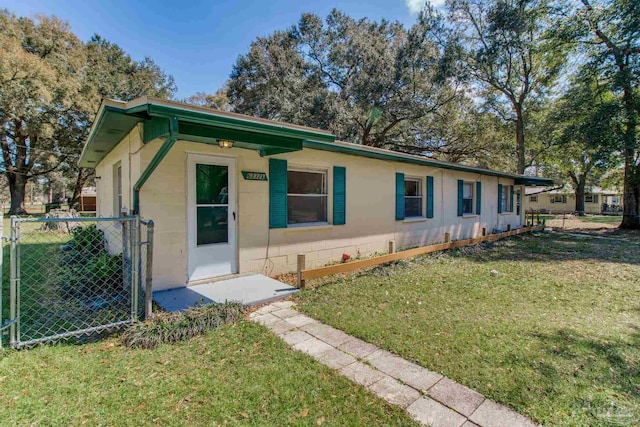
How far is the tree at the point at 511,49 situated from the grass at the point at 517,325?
13.1 m

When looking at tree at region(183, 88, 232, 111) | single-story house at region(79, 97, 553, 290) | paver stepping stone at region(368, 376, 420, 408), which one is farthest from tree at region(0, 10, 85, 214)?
paver stepping stone at region(368, 376, 420, 408)

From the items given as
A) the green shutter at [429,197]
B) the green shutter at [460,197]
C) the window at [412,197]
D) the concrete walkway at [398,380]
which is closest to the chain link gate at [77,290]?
the concrete walkway at [398,380]

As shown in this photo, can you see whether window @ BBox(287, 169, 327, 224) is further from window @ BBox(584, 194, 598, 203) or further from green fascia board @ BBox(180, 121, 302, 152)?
window @ BBox(584, 194, 598, 203)

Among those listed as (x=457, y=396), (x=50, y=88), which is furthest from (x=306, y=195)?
(x=50, y=88)

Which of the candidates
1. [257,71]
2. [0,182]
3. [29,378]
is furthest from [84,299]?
[0,182]

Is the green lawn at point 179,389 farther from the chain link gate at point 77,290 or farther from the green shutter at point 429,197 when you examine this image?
the green shutter at point 429,197

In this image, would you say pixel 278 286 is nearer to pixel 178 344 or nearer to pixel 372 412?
pixel 178 344

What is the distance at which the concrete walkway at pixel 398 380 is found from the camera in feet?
7.22

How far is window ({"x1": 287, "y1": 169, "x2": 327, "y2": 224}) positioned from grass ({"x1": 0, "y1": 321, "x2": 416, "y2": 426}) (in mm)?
3582

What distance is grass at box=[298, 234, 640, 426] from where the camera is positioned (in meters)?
2.47

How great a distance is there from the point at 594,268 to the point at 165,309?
344 inches

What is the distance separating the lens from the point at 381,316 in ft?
13.3

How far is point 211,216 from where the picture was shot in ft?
16.9

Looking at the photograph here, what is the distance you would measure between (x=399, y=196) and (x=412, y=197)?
999 mm
